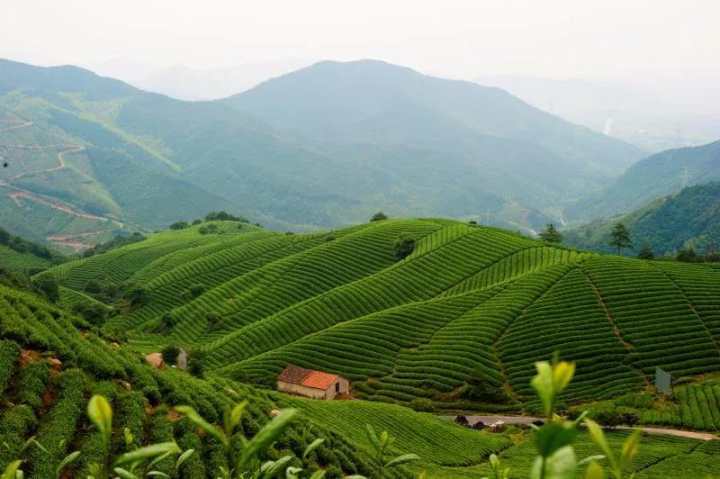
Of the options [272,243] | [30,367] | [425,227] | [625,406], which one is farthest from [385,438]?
[272,243]

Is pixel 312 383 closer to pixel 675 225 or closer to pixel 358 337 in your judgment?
pixel 358 337

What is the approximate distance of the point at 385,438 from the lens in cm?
445

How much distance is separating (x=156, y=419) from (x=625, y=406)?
132 feet

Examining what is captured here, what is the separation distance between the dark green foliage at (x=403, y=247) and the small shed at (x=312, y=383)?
31.3 metres

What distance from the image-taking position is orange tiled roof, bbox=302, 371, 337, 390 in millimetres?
50906

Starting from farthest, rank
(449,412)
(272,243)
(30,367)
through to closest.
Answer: (272,243) → (449,412) → (30,367)

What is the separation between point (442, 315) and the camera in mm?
64125

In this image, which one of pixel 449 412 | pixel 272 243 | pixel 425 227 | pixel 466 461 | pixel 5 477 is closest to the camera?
pixel 5 477

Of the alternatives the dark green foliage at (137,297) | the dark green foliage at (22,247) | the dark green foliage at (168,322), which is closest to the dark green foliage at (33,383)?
the dark green foliage at (168,322)

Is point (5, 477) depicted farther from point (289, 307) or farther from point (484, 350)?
point (289, 307)

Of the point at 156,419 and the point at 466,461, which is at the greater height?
the point at 156,419

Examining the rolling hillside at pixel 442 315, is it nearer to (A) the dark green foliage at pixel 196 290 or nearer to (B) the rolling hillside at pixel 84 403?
(A) the dark green foliage at pixel 196 290

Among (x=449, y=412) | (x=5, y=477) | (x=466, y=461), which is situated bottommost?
(x=449, y=412)

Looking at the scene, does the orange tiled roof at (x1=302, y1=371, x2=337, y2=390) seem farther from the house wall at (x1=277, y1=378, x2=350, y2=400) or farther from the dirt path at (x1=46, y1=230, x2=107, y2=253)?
the dirt path at (x1=46, y1=230, x2=107, y2=253)
